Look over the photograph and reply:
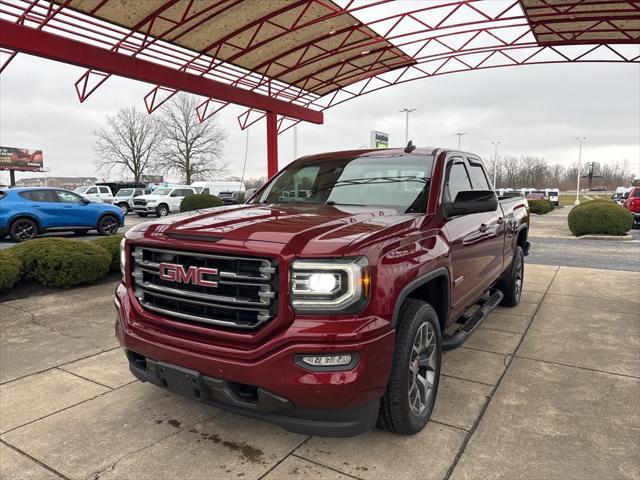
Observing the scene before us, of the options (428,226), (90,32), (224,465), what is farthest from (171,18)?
(224,465)

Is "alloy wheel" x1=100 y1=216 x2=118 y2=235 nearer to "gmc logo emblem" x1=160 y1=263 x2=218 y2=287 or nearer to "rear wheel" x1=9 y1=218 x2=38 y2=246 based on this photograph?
"rear wheel" x1=9 y1=218 x2=38 y2=246

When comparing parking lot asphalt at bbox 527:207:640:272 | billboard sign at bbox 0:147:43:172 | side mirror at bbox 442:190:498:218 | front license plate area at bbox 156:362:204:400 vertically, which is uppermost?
billboard sign at bbox 0:147:43:172

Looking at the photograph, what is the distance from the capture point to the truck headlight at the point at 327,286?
7.41 ft

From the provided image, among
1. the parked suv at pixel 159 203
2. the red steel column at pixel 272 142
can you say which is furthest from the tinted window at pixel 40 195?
the parked suv at pixel 159 203

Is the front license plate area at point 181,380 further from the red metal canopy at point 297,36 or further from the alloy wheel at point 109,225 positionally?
the alloy wheel at point 109,225

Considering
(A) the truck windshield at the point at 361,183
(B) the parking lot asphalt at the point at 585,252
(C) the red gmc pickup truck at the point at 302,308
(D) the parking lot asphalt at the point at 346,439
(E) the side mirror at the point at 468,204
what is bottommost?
(B) the parking lot asphalt at the point at 585,252

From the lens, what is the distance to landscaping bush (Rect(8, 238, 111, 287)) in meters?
6.55

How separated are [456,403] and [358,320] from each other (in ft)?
5.07

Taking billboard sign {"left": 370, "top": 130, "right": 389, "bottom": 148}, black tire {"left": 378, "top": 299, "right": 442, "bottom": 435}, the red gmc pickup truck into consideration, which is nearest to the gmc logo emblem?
the red gmc pickup truck

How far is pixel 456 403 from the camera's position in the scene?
3326 mm

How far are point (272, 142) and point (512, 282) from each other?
1337 cm

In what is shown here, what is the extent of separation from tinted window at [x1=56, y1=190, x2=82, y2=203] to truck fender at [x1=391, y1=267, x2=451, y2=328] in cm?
1421

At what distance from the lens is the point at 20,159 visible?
5903 centimetres

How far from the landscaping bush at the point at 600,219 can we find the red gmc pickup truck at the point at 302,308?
46.5ft
